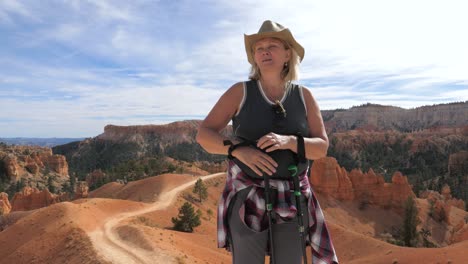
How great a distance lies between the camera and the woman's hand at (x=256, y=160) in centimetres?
238

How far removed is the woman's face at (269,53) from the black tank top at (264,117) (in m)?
0.17

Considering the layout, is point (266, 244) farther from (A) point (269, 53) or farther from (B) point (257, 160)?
(A) point (269, 53)

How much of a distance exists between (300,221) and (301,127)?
0.65 metres

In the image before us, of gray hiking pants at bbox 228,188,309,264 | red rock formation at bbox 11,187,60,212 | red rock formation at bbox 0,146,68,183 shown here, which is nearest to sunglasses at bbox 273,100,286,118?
gray hiking pants at bbox 228,188,309,264

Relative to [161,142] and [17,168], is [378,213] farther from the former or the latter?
[161,142]

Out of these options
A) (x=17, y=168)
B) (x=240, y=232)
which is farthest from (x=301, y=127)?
(x=17, y=168)

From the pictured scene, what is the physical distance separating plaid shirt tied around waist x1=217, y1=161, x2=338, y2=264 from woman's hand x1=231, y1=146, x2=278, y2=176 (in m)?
0.15

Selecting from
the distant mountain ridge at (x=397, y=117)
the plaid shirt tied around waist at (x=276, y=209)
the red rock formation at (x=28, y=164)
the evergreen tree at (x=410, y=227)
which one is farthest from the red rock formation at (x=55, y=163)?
the distant mountain ridge at (x=397, y=117)

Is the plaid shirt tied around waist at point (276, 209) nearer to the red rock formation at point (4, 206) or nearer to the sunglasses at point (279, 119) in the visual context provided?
the sunglasses at point (279, 119)

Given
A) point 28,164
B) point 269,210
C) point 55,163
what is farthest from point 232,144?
point 55,163

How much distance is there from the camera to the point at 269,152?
2467 millimetres

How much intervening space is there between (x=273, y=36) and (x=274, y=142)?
798mm

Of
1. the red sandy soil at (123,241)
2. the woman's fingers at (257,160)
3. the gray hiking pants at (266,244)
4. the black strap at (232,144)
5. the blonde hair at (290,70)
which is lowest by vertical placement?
the red sandy soil at (123,241)

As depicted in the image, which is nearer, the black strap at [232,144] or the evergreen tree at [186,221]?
the black strap at [232,144]
